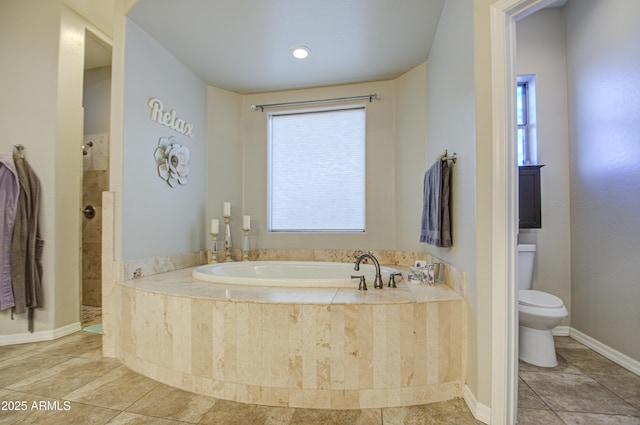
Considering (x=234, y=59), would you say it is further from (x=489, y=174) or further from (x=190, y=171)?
(x=489, y=174)

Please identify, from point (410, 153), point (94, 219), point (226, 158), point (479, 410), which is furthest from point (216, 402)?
point (94, 219)

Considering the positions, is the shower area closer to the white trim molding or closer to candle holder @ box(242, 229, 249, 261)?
candle holder @ box(242, 229, 249, 261)

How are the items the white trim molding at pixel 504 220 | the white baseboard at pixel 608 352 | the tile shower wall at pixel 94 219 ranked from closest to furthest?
the white trim molding at pixel 504 220 → the white baseboard at pixel 608 352 → the tile shower wall at pixel 94 219

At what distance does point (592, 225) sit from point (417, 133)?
5.10 ft

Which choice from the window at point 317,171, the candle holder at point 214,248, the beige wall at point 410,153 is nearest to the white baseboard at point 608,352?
the beige wall at point 410,153

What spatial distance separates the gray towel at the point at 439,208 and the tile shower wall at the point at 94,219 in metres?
3.49

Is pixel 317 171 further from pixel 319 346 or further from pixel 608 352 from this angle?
pixel 608 352

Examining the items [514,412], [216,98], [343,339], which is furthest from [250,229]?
[514,412]

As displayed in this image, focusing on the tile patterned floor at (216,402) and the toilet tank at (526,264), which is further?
the toilet tank at (526,264)

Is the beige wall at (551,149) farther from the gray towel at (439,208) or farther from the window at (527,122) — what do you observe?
the gray towel at (439,208)

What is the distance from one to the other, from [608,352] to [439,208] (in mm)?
1660

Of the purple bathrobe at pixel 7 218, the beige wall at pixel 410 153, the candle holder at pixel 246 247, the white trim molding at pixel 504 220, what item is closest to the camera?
the white trim molding at pixel 504 220

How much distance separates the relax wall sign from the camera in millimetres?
2396

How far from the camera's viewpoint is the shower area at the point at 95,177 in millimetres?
3348
